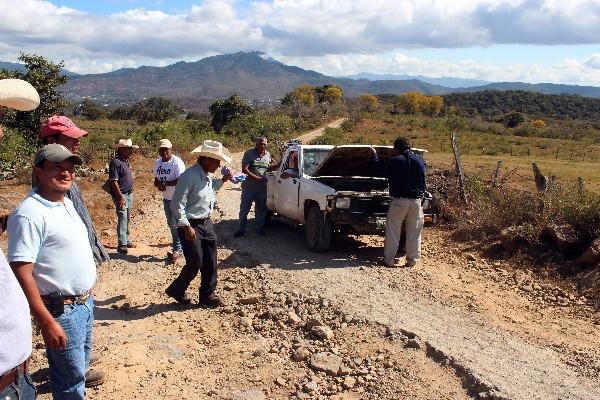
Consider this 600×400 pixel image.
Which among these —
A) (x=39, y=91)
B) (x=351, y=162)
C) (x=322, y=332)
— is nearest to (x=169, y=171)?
(x=351, y=162)

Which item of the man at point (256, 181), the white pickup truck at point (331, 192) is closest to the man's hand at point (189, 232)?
the white pickup truck at point (331, 192)

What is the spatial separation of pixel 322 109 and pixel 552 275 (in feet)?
129

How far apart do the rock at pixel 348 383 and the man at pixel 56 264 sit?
7.15 ft

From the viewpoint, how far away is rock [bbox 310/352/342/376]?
16.4 ft

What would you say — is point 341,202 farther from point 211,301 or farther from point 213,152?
point 213,152

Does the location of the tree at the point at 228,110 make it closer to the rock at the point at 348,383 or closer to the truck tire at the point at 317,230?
the truck tire at the point at 317,230

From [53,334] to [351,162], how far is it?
6.40 m

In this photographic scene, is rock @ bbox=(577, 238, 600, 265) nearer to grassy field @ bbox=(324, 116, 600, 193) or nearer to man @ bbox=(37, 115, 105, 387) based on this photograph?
man @ bbox=(37, 115, 105, 387)

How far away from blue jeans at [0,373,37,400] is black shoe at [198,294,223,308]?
154 inches

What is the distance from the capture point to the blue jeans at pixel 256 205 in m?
9.31

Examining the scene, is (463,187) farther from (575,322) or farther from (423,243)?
(575,322)

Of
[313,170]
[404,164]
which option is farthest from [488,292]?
[313,170]

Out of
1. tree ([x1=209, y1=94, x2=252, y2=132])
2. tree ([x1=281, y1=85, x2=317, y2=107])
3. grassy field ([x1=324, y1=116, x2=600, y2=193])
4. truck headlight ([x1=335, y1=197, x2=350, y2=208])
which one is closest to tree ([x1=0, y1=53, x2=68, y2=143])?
grassy field ([x1=324, y1=116, x2=600, y2=193])

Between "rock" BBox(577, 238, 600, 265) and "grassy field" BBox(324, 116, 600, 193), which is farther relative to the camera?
"grassy field" BBox(324, 116, 600, 193)
